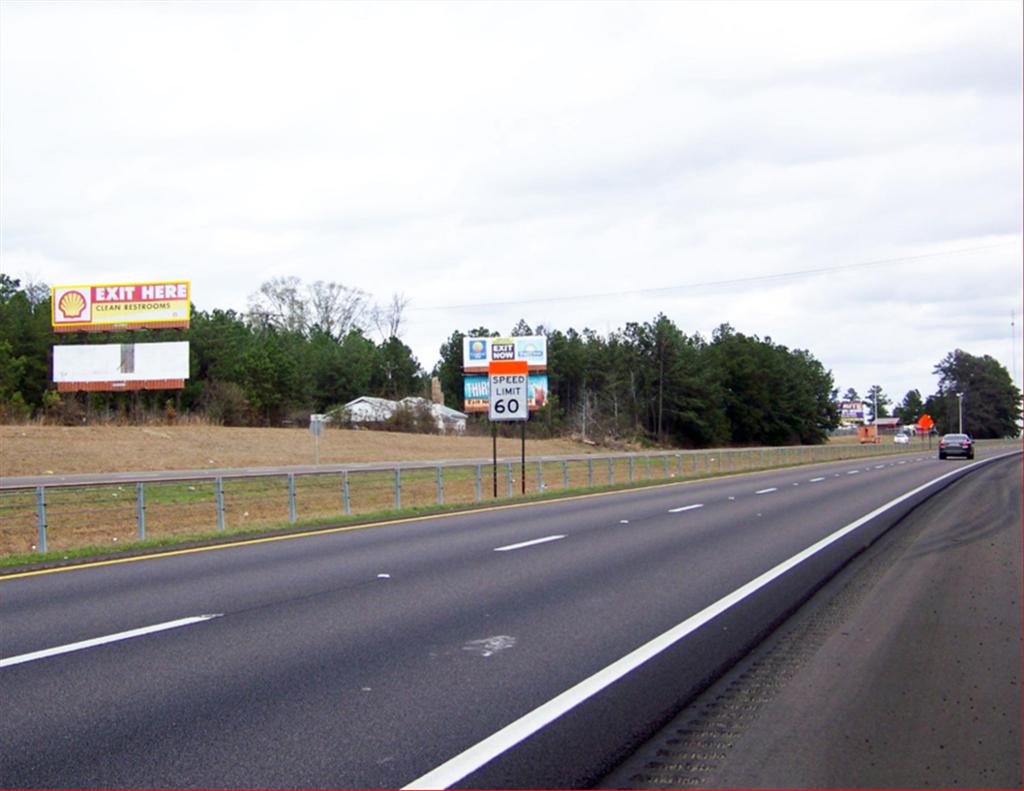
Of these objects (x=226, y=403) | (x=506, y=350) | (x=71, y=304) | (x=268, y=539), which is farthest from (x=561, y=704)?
(x=506, y=350)

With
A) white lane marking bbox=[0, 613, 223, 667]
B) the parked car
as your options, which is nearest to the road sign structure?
white lane marking bbox=[0, 613, 223, 667]

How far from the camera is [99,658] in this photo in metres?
7.80

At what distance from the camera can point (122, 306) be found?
61156 mm

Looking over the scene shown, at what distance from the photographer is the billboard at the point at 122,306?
60.3 m

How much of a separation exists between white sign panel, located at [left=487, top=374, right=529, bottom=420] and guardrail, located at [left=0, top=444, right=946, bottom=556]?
1.97 metres

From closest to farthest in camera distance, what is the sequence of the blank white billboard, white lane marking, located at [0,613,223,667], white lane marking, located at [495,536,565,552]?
A: white lane marking, located at [0,613,223,667] < white lane marking, located at [495,536,565,552] < the blank white billboard

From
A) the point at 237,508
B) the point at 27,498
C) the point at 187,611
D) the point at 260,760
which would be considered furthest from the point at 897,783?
the point at 27,498

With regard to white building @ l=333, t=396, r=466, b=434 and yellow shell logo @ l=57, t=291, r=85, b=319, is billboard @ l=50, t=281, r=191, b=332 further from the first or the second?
white building @ l=333, t=396, r=466, b=434

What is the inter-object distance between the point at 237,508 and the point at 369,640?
21883 mm

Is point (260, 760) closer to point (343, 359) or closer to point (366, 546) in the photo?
point (366, 546)

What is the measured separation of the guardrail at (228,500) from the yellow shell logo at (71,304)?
2199 centimetres

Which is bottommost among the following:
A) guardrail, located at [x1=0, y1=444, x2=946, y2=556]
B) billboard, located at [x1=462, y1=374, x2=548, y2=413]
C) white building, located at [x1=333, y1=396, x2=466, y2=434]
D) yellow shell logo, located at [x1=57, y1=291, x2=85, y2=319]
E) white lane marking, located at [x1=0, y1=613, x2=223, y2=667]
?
guardrail, located at [x1=0, y1=444, x2=946, y2=556]

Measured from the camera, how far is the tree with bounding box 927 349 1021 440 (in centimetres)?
17675

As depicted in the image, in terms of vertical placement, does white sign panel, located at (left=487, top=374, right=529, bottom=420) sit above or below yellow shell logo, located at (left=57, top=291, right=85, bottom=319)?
below
